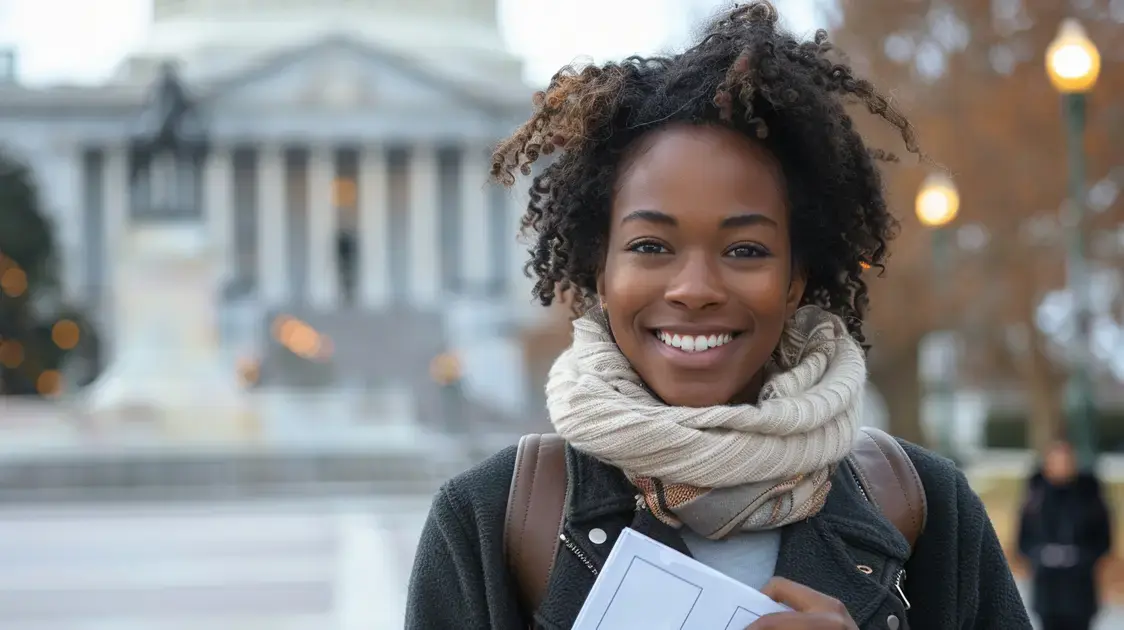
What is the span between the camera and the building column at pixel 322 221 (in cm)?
7231

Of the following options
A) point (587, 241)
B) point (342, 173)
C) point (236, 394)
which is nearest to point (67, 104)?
point (342, 173)

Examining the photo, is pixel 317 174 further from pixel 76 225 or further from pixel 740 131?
pixel 740 131

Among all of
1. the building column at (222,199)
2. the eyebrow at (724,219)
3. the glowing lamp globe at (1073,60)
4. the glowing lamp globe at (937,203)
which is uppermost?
the building column at (222,199)

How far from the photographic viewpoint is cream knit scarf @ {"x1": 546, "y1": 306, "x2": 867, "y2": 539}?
6.71 ft

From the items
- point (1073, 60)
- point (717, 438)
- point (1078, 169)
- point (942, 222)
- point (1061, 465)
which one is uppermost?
point (1073, 60)

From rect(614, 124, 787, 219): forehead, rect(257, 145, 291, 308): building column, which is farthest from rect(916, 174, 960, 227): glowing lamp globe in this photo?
rect(257, 145, 291, 308): building column

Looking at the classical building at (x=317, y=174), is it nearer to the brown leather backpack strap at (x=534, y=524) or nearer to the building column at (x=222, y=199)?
the building column at (x=222, y=199)

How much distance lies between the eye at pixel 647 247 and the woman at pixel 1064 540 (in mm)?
8429

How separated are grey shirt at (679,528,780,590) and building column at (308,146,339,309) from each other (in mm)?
70548

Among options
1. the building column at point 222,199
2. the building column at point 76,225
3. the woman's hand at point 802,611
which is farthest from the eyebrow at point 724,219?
the building column at point 76,225

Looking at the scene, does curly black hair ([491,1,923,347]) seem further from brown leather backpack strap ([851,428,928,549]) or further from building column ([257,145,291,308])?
building column ([257,145,291,308])

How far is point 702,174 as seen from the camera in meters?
2.13

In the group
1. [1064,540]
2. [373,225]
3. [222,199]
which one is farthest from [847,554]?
[222,199]

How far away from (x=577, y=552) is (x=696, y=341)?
355 millimetres
